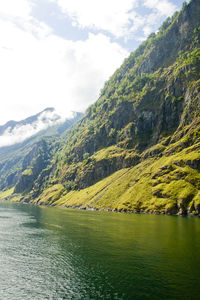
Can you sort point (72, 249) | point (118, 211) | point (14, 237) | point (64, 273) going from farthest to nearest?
point (118, 211)
point (14, 237)
point (72, 249)
point (64, 273)

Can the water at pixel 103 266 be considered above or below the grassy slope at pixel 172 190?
below

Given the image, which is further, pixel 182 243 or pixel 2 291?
pixel 182 243

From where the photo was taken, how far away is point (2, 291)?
41.4 meters

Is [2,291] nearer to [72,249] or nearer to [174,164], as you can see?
[72,249]

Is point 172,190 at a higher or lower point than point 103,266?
higher

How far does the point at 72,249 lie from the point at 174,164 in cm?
14351

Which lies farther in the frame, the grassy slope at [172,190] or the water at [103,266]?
the grassy slope at [172,190]

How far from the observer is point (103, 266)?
5259cm

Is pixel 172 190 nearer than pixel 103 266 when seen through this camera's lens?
No

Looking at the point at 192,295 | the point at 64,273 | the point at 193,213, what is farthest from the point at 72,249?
the point at 193,213

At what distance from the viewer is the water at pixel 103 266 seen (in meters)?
39.7

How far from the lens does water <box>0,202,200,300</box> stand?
130ft

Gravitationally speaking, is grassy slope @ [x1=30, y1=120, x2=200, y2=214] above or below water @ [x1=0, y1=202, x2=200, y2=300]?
above

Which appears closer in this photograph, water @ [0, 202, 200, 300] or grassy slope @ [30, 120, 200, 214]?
water @ [0, 202, 200, 300]
